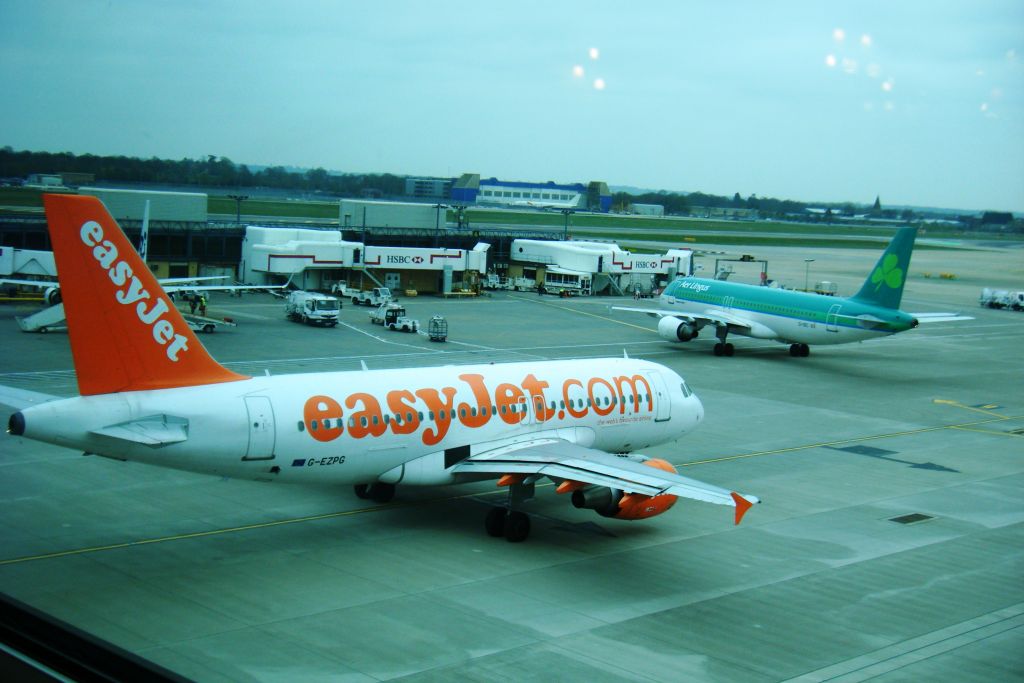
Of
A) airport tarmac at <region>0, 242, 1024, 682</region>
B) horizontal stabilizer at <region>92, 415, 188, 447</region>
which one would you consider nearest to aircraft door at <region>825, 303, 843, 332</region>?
airport tarmac at <region>0, 242, 1024, 682</region>

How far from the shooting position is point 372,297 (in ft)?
251

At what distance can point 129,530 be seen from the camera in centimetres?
2414

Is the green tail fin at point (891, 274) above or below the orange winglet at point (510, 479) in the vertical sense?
above

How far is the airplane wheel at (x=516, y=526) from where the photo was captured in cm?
2502

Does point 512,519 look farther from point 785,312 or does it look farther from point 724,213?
point 724,213

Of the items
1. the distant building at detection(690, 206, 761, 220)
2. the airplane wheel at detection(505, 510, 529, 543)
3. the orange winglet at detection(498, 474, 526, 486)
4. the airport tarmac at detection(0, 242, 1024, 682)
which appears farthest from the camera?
the distant building at detection(690, 206, 761, 220)

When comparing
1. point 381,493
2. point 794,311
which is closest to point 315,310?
point 794,311

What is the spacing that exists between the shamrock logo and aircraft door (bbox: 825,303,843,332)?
2.51 meters

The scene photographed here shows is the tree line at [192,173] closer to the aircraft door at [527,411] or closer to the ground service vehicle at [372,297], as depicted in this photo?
the aircraft door at [527,411]

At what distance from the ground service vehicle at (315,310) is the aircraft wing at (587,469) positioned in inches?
1513

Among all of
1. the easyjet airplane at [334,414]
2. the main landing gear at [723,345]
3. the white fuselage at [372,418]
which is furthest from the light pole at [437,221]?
the easyjet airplane at [334,414]

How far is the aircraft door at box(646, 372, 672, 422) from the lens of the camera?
31016 mm

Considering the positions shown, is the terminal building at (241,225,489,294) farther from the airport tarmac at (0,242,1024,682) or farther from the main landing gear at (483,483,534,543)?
the main landing gear at (483,483,534,543)

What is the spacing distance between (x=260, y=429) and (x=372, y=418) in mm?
3003
